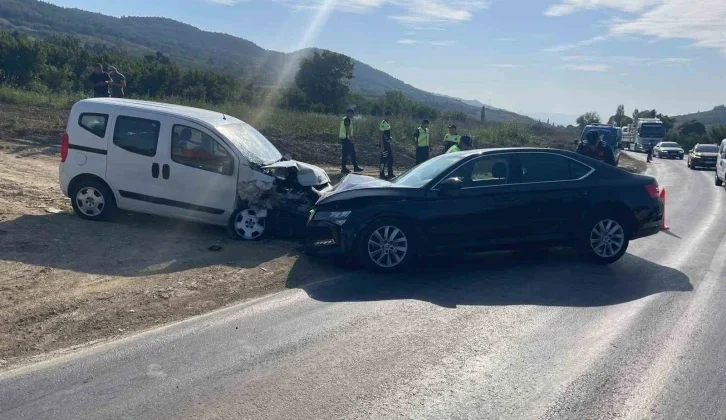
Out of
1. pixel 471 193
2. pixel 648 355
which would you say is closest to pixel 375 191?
pixel 471 193

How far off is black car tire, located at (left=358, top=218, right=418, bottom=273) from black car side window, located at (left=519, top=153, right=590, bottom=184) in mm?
1824

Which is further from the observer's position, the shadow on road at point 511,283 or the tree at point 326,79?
the tree at point 326,79

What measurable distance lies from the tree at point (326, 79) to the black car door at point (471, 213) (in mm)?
56036

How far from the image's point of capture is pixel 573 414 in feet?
16.2

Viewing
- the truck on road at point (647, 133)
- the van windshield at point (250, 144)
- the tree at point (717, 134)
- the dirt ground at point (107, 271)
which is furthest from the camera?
the tree at point (717, 134)

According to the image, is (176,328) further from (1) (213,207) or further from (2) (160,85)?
(2) (160,85)

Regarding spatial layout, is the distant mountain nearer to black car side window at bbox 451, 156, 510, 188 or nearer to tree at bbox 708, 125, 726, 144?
tree at bbox 708, 125, 726, 144

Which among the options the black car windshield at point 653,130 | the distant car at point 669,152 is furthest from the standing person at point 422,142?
the black car windshield at point 653,130

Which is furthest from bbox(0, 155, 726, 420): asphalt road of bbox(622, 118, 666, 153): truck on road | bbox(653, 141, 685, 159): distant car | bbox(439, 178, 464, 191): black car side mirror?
bbox(622, 118, 666, 153): truck on road

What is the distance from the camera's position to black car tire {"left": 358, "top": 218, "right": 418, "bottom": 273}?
29.5 ft

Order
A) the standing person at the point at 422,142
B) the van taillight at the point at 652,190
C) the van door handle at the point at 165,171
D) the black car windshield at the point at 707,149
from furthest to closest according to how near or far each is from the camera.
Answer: the black car windshield at the point at 707,149
the standing person at the point at 422,142
the van door handle at the point at 165,171
the van taillight at the point at 652,190

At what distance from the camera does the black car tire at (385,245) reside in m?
8.98

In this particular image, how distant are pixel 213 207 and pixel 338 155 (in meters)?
13.9

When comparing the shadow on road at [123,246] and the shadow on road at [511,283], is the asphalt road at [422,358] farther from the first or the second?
the shadow on road at [123,246]
